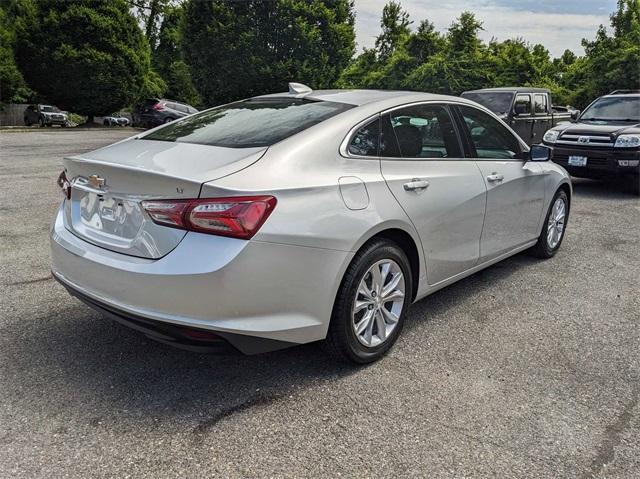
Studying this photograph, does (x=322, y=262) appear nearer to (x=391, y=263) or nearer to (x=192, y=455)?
(x=391, y=263)

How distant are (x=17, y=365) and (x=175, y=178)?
1480 mm

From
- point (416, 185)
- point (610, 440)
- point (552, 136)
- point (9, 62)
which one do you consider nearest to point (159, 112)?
point (9, 62)

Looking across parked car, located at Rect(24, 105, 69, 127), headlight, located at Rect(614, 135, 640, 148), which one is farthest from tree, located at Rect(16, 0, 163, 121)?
headlight, located at Rect(614, 135, 640, 148)

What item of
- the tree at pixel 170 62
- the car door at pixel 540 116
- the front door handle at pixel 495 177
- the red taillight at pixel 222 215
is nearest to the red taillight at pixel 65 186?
the red taillight at pixel 222 215

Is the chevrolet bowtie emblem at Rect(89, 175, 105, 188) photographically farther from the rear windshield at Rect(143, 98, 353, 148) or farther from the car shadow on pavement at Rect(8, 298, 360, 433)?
the car shadow on pavement at Rect(8, 298, 360, 433)

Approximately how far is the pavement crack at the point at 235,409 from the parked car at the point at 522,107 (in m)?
10.8

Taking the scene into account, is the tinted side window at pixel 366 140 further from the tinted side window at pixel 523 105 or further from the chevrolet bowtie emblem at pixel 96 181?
the tinted side window at pixel 523 105

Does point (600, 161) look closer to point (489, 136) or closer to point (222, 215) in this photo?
point (489, 136)

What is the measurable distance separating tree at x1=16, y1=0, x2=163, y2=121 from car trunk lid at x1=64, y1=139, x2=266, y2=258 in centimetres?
2757

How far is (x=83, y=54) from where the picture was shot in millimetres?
27266

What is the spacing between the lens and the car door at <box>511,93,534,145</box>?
41.2ft

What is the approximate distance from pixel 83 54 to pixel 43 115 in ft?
11.9

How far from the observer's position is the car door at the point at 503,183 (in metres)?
4.10

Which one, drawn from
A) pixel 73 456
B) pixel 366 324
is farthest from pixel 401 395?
pixel 73 456
